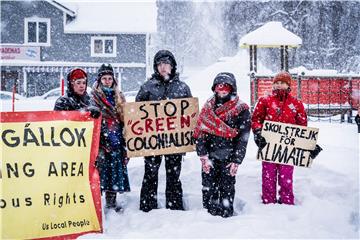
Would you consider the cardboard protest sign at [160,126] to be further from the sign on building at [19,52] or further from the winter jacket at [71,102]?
the sign on building at [19,52]

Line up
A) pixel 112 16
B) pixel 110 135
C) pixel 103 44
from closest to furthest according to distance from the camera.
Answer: pixel 110 135
pixel 103 44
pixel 112 16

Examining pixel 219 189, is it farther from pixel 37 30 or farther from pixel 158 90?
pixel 37 30

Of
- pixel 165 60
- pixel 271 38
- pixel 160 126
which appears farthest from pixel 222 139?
pixel 271 38

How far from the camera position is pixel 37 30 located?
93.2ft

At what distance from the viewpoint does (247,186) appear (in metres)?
6.17

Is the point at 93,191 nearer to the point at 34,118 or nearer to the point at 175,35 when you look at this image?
the point at 34,118

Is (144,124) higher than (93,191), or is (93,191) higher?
(144,124)

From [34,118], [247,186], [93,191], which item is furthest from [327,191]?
[34,118]

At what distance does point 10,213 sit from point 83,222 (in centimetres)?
69

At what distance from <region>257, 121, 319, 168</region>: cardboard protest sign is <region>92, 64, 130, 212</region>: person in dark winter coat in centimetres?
169

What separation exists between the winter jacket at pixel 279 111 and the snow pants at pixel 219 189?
2.46 feet

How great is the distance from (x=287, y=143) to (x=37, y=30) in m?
26.4

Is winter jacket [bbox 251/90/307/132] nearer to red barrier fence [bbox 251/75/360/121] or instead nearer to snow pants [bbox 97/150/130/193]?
A: snow pants [bbox 97/150/130/193]

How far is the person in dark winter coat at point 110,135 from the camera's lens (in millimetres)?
5074
